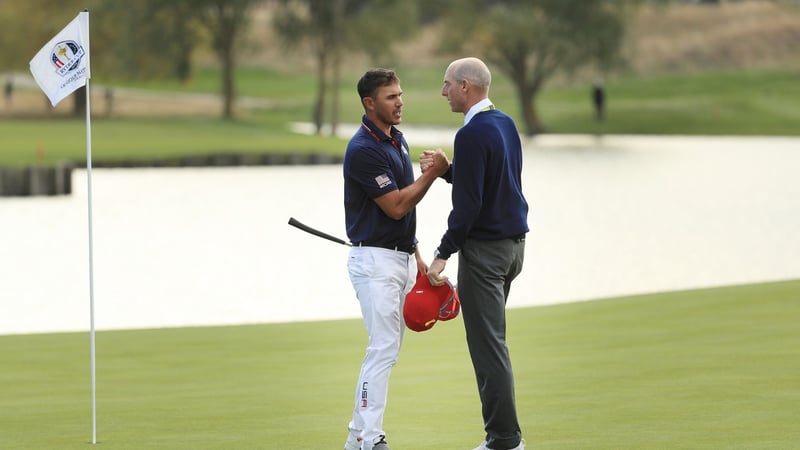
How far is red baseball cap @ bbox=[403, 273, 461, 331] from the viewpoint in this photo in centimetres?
805

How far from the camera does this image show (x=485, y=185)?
797 cm

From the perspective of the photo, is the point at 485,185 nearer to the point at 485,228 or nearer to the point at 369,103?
the point at 485,228

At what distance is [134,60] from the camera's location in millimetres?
76375

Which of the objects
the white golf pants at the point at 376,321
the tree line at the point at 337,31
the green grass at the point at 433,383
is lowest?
the green grass at the point at 433,383

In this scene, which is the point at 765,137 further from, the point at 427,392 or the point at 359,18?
the point at 427,392

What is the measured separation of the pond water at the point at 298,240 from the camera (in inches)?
802

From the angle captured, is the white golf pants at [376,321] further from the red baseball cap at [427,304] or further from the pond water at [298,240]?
the pond water at [298,240]

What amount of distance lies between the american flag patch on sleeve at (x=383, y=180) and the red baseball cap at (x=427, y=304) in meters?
0.54

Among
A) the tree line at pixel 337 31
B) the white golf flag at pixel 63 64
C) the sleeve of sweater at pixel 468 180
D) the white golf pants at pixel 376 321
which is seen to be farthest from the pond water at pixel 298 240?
the tree line at pixel 337 31

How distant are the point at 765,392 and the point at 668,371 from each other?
4.76 feet

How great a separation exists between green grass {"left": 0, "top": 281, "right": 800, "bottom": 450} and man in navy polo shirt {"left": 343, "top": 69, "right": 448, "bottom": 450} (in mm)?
651

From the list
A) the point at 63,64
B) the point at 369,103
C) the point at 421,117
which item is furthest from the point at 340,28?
the point at 369,103

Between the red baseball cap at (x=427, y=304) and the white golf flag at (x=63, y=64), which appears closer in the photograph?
the red baseball cap at (x=427, y=304)

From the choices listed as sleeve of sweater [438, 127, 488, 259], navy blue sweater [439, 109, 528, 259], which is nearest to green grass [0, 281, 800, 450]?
navy blue sweater [439, 109, 528, 259]
